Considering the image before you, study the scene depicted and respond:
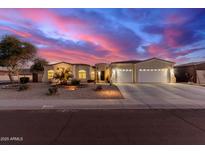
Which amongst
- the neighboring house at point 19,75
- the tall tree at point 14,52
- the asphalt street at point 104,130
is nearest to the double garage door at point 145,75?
the tall tree at point 14,52

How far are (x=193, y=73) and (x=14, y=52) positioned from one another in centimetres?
2699

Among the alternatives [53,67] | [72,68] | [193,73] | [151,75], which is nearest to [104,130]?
[151,75]

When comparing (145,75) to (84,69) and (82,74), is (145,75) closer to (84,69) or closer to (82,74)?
(84,69)

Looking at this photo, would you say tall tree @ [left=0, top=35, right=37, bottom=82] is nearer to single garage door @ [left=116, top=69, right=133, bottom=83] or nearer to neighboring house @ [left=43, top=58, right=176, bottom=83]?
neighboring house @ [left=43, top=58, right=176, bottom=83]

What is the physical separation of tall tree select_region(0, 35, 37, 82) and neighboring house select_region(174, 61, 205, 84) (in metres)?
25.2

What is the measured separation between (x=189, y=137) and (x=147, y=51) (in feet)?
71.2

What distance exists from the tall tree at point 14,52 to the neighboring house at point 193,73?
25.2m

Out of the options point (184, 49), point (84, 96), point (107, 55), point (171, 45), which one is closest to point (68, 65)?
point (107, 55)

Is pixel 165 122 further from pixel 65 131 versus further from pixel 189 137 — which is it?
pixel 65 131

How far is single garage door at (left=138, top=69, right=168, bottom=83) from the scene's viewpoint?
73.8ft

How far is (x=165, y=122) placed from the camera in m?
5.78

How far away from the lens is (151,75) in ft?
74.0

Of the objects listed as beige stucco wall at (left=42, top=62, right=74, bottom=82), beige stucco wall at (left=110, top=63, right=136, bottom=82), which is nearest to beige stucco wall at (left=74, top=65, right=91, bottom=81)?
beige stucco wall at (left=42, top=62, right=74, bottom=82)

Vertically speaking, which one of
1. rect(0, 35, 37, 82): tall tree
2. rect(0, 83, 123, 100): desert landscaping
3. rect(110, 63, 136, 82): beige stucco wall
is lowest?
rect(0, 83, 123, 100): desert landscaping
